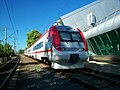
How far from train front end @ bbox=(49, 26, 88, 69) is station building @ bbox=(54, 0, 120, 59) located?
5864mm

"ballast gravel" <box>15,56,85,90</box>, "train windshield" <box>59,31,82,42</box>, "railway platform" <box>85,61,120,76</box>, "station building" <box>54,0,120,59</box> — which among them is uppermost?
"station building" <box>54,0,120,59</box>

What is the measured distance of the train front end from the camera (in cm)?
1078

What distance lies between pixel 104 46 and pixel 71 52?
988 centimetres

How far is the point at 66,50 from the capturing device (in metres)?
10.9

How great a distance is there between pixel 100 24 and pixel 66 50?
1044 centimetres

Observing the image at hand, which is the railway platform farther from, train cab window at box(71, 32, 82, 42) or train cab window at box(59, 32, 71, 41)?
train cab window at box(59, 32, 71, 41)

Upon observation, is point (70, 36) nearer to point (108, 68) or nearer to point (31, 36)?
point (108, 68)

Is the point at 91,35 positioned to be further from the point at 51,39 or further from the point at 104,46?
the point at 51,39

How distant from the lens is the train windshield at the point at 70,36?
11.5 meters

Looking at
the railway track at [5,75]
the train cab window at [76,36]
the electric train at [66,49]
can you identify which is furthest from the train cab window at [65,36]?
the railway track at [5,75]

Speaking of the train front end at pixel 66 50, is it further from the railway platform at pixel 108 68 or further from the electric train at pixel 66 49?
the railway platform at pixel 108 68

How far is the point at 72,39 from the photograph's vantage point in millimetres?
11586

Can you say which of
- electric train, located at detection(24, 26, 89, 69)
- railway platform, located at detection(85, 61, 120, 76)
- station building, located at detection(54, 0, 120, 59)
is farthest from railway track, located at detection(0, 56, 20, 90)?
station building, located at detection(54, 0, 120, 59)

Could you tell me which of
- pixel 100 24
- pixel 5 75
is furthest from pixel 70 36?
pixel 100 24
